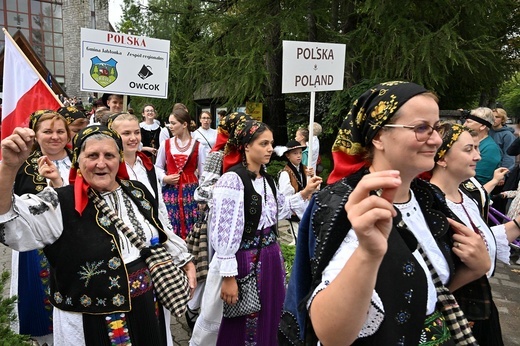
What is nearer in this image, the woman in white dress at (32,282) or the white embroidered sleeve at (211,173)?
the woman in white dress at (32,282)

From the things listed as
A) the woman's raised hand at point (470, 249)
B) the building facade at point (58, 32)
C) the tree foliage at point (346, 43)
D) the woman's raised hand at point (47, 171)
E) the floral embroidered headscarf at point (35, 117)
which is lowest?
the woman's raised hand at point (470, 249)

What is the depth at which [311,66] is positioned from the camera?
4.17 m

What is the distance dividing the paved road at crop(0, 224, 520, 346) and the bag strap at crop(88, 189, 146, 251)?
1.84 m

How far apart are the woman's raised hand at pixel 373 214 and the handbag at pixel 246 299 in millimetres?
2069

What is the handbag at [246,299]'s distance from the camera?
3.03 m

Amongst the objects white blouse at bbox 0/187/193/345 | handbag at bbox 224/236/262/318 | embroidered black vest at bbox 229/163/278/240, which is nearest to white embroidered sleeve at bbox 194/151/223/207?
embroidered black vest at bbox 229/163/278/240

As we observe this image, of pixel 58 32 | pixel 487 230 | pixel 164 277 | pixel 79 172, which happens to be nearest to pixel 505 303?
pixel 487 230

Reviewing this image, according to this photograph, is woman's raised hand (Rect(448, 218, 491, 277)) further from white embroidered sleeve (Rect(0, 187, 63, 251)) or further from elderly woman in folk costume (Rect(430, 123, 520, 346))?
white embroidered sleeve (Rect(0, 187, 63, 251))

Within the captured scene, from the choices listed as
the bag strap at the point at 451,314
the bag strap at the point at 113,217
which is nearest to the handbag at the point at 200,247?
the bag strap at the point at 113,217

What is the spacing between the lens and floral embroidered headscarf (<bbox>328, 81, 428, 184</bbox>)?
4.89 ft

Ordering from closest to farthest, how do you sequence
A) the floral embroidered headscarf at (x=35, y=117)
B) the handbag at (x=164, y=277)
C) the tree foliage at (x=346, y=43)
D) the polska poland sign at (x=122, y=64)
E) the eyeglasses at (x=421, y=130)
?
the eyeglasses at (x=421, y=130), the handbag at (x=164, y=277), the floral embroidered headscarf at (x=35, y=117), the polska poland sign at (x=122, y=64), the tree foliage at (x=346, y=43)

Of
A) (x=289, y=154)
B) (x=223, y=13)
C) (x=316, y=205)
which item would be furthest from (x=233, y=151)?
(x=223, y=13)

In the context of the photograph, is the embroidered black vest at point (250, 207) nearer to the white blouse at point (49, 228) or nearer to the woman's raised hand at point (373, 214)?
the white blouse at point (49, 228)

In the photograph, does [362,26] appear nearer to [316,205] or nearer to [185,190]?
[185,190]
